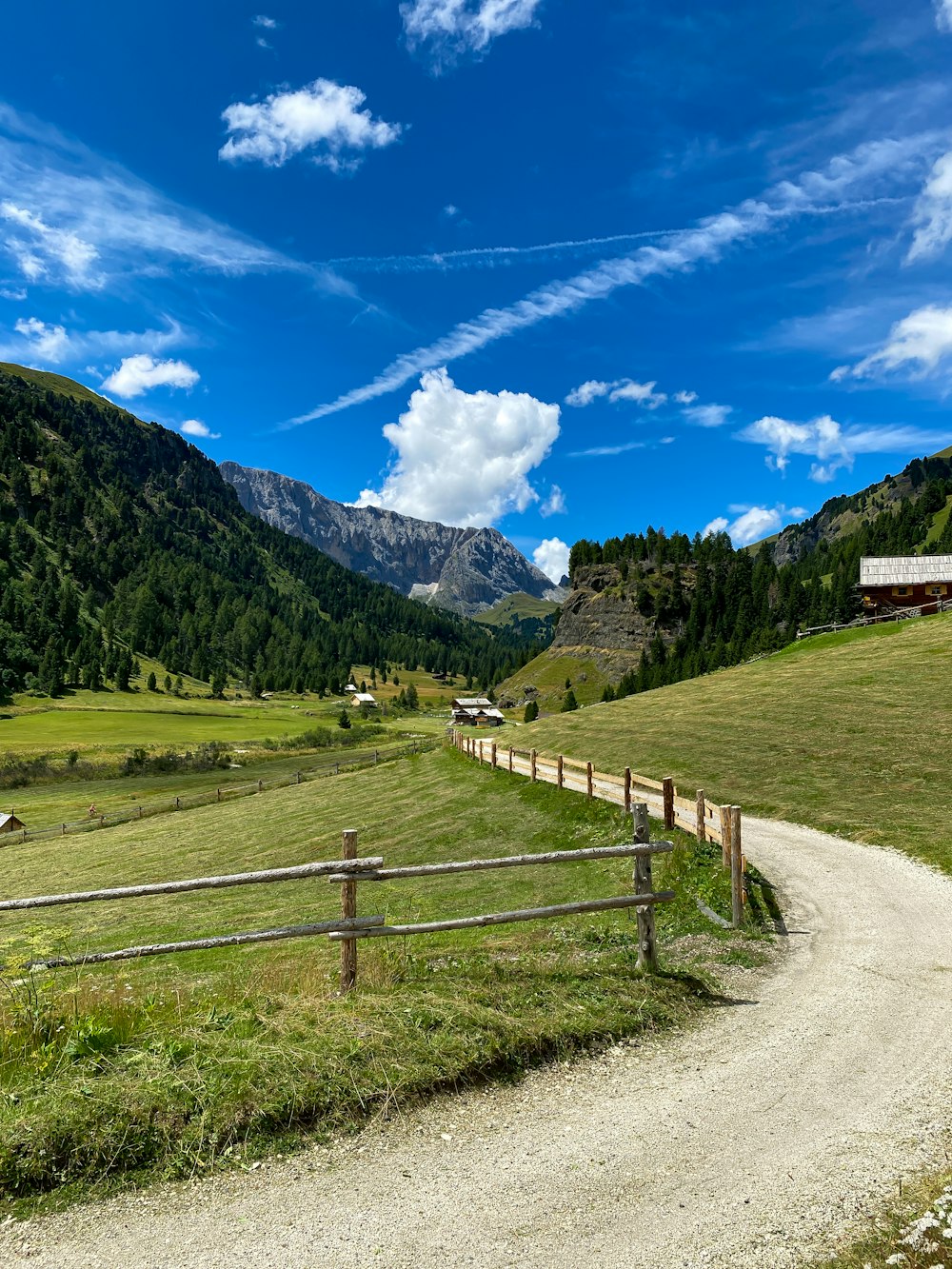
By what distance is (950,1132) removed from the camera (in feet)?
21.3

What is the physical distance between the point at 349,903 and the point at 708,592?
538 ft

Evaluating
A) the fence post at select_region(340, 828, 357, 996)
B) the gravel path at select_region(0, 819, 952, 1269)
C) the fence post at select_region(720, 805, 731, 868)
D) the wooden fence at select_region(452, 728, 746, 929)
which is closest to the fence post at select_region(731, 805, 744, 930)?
the wooden fence at select_region(452, 728, 746, 929)

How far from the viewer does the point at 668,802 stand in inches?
797

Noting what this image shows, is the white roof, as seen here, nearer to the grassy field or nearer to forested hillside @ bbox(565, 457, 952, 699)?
forested hillside @ bbox(565, 457, 952, 699)

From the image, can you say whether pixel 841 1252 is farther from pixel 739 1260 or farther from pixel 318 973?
pixel 318 973

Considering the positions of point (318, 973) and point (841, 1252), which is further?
point (318, 973)

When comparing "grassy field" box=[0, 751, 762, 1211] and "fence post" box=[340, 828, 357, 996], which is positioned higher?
"fence post" box=[340, 828, 357, 996]

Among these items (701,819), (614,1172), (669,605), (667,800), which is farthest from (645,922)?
(669,605)

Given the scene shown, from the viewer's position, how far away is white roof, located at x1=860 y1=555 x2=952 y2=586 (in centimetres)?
8462

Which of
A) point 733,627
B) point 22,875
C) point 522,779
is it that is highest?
point 733,627

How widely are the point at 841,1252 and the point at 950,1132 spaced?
97.8 inches

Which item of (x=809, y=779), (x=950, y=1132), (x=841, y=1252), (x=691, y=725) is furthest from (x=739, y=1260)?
(x=691, y=725)

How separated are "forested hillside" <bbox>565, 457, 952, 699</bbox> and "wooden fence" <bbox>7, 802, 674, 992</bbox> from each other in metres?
108

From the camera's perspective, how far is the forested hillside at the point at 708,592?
4921 inches
